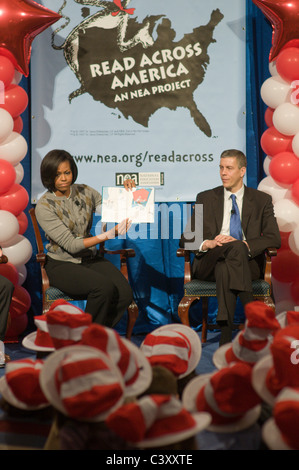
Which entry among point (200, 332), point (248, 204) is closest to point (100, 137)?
point (248, 204)

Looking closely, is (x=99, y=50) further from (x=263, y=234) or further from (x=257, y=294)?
(x=257, y=294)

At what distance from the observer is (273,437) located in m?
1.41

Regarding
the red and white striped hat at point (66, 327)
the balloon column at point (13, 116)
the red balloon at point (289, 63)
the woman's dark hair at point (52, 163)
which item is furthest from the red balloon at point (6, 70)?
the red and white striped hat at point (66, 327)

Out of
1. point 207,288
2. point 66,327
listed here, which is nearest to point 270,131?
point 207,288

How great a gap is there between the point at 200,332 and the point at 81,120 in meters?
2.01

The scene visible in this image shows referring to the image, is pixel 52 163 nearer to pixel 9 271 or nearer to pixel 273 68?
pixel 9 271

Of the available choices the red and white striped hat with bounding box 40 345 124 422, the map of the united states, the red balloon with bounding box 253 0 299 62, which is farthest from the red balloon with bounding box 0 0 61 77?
the red and white striped hat with bounding box 40 345 124 422

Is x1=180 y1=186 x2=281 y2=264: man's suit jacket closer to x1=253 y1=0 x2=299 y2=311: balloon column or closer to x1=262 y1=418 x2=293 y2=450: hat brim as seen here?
x1=253 y1=0 x2=299 y2=311: balloon column

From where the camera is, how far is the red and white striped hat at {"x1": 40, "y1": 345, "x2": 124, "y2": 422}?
146 cm

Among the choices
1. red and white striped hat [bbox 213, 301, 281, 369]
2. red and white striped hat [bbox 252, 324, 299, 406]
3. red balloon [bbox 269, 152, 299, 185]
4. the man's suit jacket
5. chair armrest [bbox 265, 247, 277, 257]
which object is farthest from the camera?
red balloon [bbox 269, 152, 299, 185]

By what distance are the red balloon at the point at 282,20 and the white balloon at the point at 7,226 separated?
7.25ft

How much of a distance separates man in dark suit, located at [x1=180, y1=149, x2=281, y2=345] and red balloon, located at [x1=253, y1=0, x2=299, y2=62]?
880 millimetres

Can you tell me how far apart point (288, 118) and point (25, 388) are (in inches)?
113

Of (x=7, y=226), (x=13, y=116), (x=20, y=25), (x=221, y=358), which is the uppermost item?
(x=20, y=25)
